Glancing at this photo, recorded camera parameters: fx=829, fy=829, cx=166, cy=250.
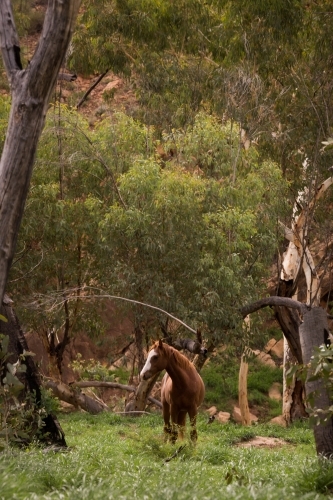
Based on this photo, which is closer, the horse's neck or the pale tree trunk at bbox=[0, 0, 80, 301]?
the pale tree trunk at bbox=[0, 0, 80, 301]

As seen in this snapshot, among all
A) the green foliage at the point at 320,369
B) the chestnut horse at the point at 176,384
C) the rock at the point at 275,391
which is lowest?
the rock at the point at 275,391

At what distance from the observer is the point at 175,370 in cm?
1184

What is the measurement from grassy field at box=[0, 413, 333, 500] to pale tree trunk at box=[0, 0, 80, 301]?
6.33ft

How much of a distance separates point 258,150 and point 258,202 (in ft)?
8.90

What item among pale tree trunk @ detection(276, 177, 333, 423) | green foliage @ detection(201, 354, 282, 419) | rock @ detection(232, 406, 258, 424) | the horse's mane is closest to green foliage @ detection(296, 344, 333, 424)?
the horse's mane

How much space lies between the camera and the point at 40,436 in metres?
10.2

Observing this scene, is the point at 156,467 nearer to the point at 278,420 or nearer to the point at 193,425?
the point at 193,425

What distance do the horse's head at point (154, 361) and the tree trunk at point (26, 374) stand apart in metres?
1.42

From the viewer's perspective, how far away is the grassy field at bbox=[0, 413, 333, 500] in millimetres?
4828

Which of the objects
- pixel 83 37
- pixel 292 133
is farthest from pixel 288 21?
pixel 83 37

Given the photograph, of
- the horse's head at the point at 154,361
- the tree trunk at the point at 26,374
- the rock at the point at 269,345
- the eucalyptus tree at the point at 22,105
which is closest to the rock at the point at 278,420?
the rock at the point at 269,345

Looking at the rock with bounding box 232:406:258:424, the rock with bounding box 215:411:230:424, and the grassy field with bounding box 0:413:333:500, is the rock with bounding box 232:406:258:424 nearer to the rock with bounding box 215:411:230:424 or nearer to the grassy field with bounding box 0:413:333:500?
the rock with bounding box 215:411:230:424

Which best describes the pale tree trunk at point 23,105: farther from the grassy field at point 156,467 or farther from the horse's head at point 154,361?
the horse's head at point 154,361

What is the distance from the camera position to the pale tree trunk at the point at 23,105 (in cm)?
724
